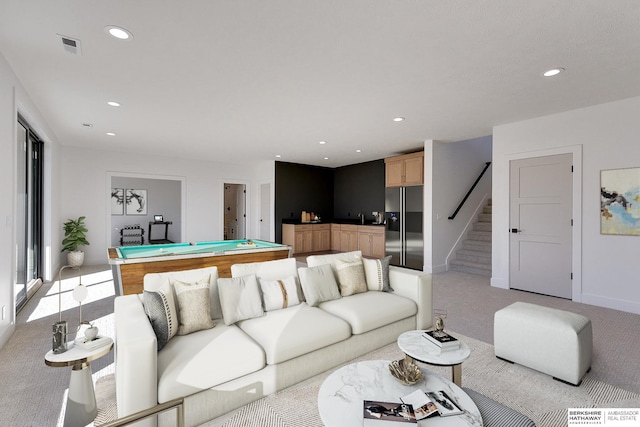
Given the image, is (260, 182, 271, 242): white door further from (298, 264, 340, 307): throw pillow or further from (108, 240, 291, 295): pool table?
(298, 264, 340, 307): throw pillow

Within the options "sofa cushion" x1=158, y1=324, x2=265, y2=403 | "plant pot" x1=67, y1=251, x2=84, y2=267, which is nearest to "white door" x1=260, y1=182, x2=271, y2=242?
"plant pot" x1=67, y1=251, x2=84, y2=267

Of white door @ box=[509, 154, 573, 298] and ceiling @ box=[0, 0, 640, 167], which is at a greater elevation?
ceiling @ box=[0, 0, 640, 167]

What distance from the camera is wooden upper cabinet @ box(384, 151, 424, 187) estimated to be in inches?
242

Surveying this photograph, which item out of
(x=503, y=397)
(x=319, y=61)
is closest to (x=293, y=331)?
(x=503, y=397)

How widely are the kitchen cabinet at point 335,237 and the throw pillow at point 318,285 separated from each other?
17.9 feet

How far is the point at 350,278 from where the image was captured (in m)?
3.10

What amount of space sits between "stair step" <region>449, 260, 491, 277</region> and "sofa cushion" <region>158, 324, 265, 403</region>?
511 cm

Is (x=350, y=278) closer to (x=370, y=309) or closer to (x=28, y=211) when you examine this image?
(x=370, y=309)

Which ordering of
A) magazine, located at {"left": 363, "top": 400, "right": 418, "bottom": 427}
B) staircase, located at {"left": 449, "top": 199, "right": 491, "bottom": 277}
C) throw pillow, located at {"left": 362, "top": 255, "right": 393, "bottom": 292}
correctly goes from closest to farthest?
magazine, located at {"left": 363, "top": 400, "right": 418, "bottom": 427}, throw pillow, located at {"left": 362, "top": 255, "right": 393, "bottom": 292}, staircase, located at {"left": 449, "top": 199, "right": 491, "bottom": 277}

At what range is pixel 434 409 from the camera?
138 cm

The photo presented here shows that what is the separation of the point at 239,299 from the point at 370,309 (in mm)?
1144

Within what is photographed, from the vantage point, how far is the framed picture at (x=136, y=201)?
945 centimetres

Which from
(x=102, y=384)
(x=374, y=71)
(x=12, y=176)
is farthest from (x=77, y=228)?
(x=374, y=71)

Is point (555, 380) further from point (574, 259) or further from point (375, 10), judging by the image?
point (375, 10)
